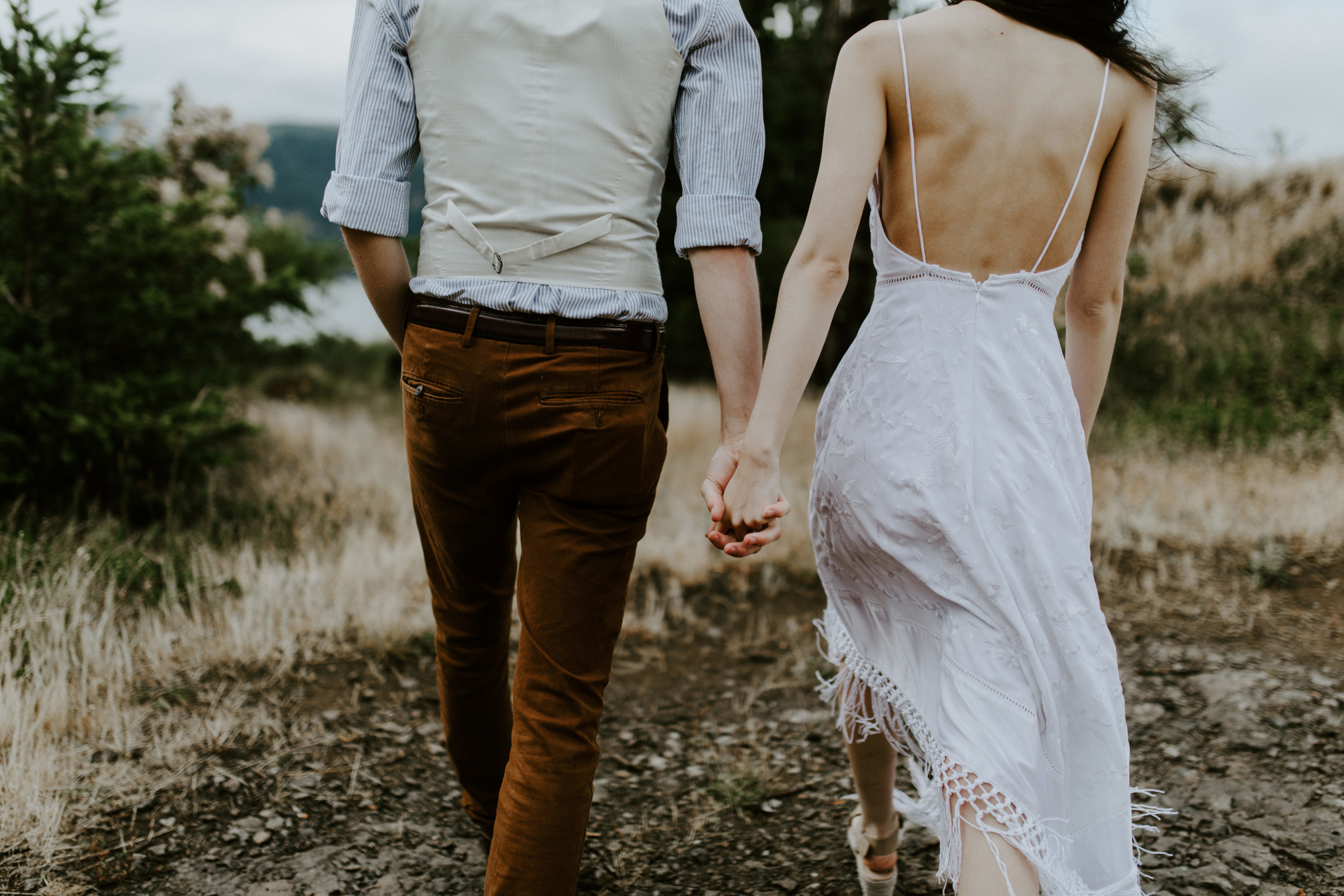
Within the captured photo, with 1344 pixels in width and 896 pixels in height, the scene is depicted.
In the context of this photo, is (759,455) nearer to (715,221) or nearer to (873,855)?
(715,221)

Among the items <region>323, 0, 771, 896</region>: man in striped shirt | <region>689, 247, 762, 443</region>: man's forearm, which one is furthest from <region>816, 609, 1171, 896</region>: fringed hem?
<region>689, 247, 762, 443</region>: man's forearm

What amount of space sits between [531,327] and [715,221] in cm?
40

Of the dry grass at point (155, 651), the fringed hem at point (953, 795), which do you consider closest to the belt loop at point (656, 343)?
the fringed hem at point (953, 795)

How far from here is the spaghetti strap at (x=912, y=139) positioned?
1.65 metres

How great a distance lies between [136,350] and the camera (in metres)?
4.67

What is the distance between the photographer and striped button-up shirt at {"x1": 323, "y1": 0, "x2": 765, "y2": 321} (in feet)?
5.57

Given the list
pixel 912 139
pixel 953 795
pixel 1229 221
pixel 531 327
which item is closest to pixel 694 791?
pixel 953 795

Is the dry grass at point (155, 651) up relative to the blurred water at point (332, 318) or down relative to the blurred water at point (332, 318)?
down

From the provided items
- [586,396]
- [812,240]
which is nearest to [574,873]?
[586,396]

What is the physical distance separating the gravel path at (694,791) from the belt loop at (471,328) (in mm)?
1537

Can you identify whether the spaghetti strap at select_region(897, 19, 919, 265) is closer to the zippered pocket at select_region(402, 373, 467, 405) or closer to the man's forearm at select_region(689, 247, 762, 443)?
the man's forearm at select_region(689, 247, 762, 443)

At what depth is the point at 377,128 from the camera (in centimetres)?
176

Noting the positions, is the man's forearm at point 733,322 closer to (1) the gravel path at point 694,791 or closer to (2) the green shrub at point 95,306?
(1) the gravel path at point 694,791

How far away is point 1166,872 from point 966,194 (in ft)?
6.50
